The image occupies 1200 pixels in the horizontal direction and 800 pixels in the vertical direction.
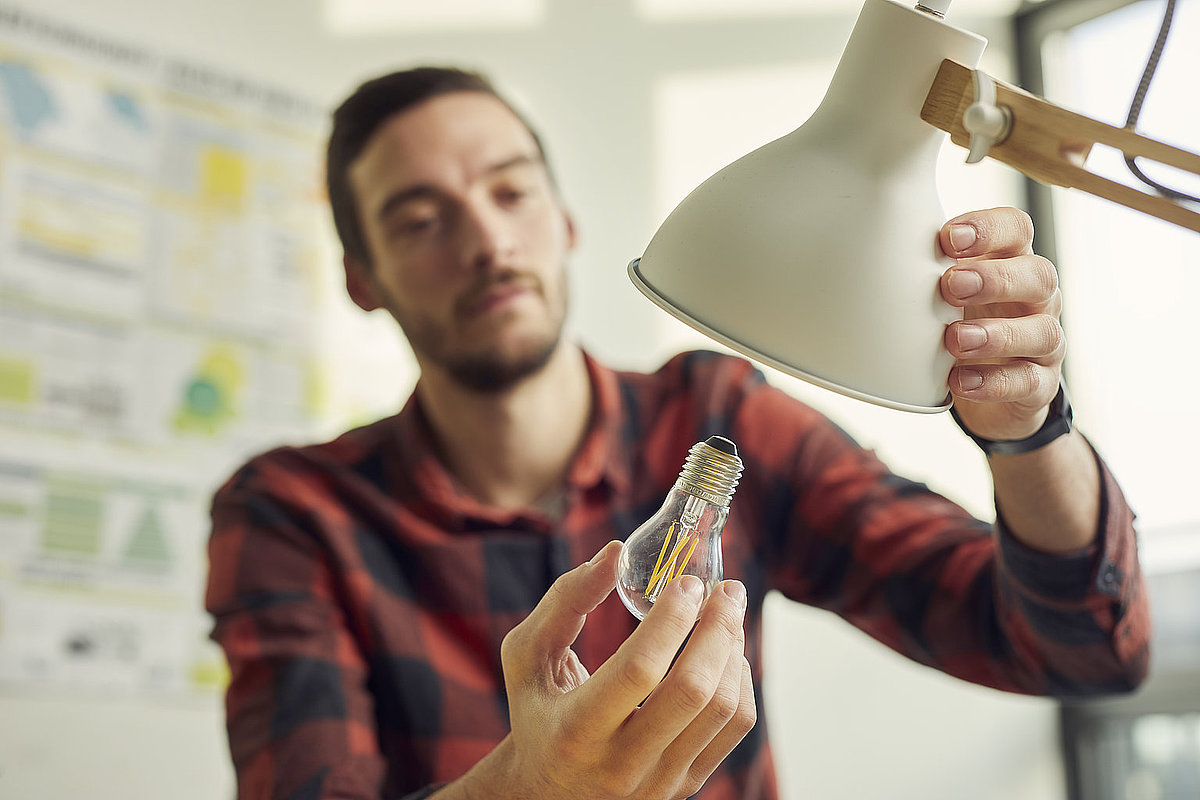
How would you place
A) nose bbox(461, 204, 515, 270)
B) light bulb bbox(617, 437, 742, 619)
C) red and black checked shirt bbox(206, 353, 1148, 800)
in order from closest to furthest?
light bulb bbox(617, 437, 742, 619) → red and black checked shirt bbox(206, 353, 1148, 800) → nose bbox(461, 204, 515, 270)

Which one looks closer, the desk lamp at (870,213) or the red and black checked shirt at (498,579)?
the desk lamp at (870,213)

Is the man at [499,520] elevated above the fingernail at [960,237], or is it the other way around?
the fingernail at [960,237]

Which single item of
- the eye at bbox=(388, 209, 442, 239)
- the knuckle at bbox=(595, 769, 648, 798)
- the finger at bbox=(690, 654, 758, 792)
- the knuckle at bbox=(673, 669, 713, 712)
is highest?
the eye at bbox=(388, 209, 442, 239)

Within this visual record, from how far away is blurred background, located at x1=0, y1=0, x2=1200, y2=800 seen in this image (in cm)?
135

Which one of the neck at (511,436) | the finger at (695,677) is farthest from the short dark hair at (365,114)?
the finger at (695,677)

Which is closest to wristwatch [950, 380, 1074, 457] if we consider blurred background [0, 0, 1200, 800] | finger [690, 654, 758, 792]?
finger [690, 654, 758, 792]

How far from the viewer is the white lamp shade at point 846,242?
0.43m

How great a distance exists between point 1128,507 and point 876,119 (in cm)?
46

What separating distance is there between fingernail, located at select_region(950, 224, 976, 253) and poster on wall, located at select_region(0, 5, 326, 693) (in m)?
1.20

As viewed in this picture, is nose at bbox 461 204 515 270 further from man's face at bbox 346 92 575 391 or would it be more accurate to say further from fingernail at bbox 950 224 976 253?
fingernail at bbox 950 224 976 253

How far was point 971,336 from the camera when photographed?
1.53 feet

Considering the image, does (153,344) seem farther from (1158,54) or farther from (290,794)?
(1158,54)

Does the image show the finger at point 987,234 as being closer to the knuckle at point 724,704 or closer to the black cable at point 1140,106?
the black cable at point 1140,106

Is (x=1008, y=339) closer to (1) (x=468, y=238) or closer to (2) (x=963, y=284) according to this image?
(2) (x=963, y=284)
